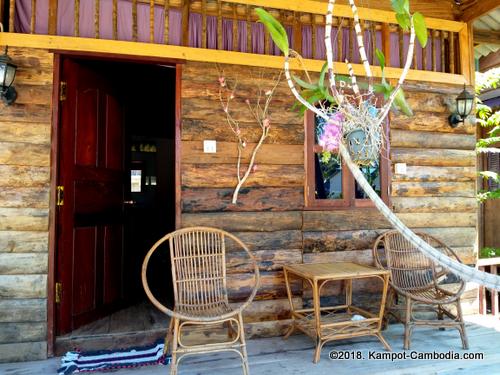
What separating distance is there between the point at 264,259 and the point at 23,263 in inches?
70.0

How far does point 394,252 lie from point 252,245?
1.29 metres

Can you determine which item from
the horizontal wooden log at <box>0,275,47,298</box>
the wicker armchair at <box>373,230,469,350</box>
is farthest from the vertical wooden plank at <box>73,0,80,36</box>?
the wicker armchair at <box>373,230,469,350</box>

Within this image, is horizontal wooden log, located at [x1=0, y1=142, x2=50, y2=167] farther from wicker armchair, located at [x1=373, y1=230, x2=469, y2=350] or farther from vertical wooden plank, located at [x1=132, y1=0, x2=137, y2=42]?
wicker armchair, located at [x1=373, y1=230, x2=469, y2=350]

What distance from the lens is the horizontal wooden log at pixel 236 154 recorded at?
2.87 m

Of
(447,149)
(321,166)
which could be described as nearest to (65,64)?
(321,166)

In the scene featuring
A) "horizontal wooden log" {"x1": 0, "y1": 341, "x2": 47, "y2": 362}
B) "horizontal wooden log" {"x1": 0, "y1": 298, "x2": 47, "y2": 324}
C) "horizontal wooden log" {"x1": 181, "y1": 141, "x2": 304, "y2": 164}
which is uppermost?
"horizontal wooden log" {"x1": 181, "y1": 141, "x2": 304, "y2": 164}

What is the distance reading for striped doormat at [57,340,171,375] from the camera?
2.38 m

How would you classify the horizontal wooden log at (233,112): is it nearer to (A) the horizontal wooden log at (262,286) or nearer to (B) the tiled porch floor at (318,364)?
(A) the horizontal wooden log at (262,286)

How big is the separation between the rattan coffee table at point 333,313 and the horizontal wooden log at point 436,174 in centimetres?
111

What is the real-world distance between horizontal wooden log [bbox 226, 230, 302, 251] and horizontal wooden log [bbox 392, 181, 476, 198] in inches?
43.0

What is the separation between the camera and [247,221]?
296cm

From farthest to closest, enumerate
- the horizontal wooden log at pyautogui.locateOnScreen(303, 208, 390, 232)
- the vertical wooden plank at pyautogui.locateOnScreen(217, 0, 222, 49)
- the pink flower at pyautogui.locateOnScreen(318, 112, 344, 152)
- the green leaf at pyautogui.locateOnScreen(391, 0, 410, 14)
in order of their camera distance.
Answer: the horizontal wooden log at pyautogui.locateOnScreen(303, 208, 390, 232)
the vertical wooden plank at pyautogui.locateOnScreen(217, 0, 222, 49)
the pink flower at pyautogui.locateOnScreen(318, 112, 344, 152)
the green leaf at pyautogui.locateOnScreen(391, 0, 410, 14)

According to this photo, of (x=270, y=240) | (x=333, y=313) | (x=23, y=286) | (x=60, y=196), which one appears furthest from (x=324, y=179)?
(x=23, y=286)

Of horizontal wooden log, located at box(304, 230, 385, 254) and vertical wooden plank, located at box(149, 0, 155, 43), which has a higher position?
vertical wooden plank, located at box(149, 0, 155, 43)
